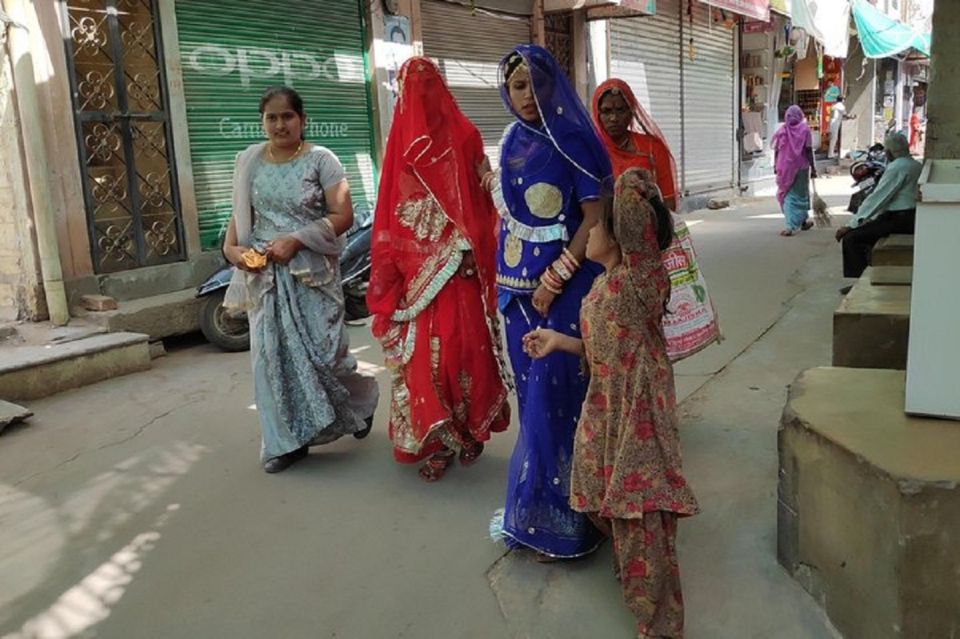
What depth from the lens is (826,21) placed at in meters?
16.4

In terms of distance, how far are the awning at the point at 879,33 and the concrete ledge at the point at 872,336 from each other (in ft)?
53.7

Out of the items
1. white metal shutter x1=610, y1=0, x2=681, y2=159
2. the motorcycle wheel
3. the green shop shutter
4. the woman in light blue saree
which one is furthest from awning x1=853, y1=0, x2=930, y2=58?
the woman in light blue saree

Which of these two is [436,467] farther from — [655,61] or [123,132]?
[655,61]

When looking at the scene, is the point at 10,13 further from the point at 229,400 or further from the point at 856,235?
the point at 856,235

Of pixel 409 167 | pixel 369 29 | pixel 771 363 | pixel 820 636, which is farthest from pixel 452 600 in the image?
pixel 369 29

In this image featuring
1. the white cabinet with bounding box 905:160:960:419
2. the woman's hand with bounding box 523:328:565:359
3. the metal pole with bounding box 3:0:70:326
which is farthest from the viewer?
the metal pole with bounding box 3:0:70:326


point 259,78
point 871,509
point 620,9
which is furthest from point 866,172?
point 871,509

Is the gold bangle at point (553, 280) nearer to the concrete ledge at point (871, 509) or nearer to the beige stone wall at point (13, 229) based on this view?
the concrete ledge at point (871, 509)

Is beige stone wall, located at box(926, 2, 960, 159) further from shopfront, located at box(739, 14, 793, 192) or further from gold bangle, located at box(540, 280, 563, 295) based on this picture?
shopfront, located at box(739, 14, 793, 192)

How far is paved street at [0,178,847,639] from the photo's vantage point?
251cm

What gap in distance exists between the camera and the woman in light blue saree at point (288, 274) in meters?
3.61

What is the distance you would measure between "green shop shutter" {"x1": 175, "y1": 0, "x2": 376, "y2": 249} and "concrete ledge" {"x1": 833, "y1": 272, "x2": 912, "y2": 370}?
5230 mm

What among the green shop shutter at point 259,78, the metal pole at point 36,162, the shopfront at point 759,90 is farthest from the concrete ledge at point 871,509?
the shopfront at point 759,90

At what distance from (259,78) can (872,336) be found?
5.86 meters
